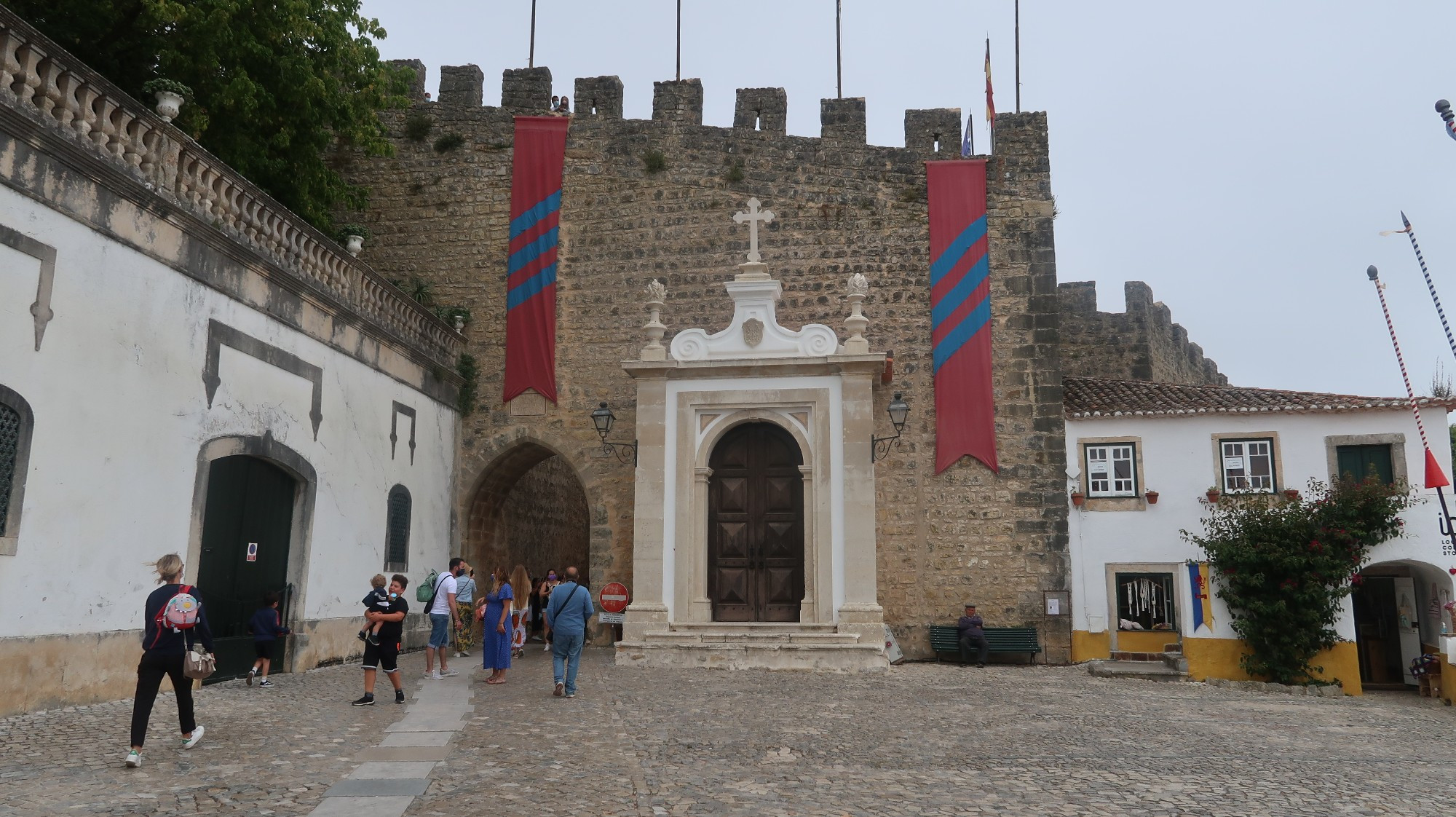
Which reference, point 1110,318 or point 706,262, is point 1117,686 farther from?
point 1110,318

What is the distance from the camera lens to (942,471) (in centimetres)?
1543

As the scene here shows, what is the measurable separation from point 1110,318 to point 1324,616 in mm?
9223

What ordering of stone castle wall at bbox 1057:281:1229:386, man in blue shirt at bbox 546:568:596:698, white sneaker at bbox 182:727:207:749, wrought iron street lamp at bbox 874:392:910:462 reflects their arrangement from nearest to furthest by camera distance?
white sneaker at bbox 182:727:207:749, man in blue shirt at bbox 546:568:596:698, wrought iron street lamp at bbox 874:392:910:462, stone castle wall at bbox 1057:281:1229:386

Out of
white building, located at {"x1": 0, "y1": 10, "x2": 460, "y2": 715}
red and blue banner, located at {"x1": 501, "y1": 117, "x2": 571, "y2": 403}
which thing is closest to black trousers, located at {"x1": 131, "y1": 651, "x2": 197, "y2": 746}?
white building, located at {"x1": 0, "y1": 10, "x2": 460, "y2": 715}

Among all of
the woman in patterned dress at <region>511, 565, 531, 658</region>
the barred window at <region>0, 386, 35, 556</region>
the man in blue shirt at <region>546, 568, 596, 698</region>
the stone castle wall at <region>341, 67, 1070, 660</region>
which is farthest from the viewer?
the stone castle wall at <region>341, 67, 1070, 660</region>

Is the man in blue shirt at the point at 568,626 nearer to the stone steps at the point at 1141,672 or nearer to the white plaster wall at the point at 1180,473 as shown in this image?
the stone steps at the point at 1141,672

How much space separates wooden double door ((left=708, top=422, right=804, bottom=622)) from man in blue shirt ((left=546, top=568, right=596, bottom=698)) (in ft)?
15.9

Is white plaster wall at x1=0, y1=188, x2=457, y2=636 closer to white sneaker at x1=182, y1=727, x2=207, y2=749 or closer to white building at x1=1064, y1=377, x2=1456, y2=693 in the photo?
white sneaker at x1=182, y1=727, x2=207, y2=749

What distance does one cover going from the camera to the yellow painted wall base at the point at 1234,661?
13250mm

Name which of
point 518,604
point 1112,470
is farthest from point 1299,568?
point 518,604

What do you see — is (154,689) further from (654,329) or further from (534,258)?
(534,258)

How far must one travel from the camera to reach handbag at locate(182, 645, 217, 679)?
611 cm

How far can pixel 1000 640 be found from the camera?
14719mm

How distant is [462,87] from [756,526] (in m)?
9.19
